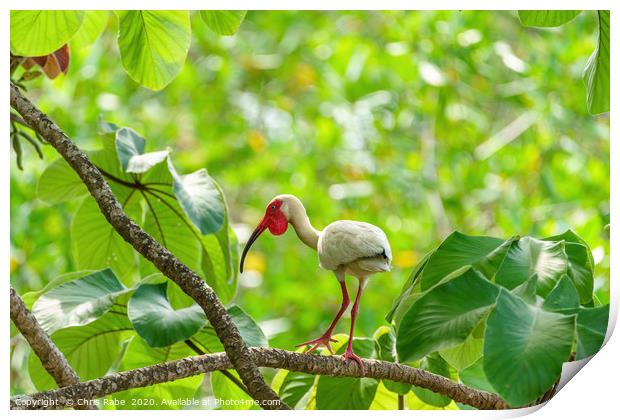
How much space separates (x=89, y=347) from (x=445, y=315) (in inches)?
15.1

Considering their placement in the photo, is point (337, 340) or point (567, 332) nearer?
point (567, 332)

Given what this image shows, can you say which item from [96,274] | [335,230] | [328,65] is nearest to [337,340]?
[335,230]

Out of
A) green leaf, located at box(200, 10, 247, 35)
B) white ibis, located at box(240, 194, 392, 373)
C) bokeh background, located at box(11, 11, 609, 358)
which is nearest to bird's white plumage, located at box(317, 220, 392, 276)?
white ibis, located at box(240, 194, 392, 373)

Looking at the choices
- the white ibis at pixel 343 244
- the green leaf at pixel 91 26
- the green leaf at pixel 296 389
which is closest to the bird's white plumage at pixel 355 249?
the white ibis at pixel 343 244

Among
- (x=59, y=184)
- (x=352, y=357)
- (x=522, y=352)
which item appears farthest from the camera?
(x=59, y=184)

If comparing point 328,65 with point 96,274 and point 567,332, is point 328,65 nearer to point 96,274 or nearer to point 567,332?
→ point 96,274

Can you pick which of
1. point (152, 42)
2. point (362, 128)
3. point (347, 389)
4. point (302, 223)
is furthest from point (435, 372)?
point (362, 128)

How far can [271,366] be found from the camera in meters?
0.63

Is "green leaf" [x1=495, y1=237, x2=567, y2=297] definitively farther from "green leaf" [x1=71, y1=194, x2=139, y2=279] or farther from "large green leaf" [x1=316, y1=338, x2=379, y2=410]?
"green leaf" [x1=71, y1=194, x2=139, y2=279]

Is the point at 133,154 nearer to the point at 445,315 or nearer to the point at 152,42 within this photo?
the point at 152,42

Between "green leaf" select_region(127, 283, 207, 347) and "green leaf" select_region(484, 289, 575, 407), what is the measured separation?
0.26 metres

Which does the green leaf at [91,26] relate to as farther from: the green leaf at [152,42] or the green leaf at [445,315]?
Result: the green leaf at [445,315]

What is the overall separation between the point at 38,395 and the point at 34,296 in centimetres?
20
